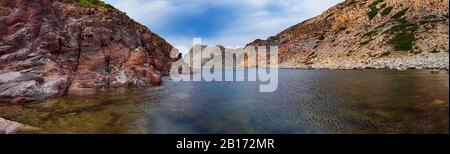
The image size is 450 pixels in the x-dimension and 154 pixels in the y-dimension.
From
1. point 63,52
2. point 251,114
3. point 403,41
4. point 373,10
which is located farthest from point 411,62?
point 63,52

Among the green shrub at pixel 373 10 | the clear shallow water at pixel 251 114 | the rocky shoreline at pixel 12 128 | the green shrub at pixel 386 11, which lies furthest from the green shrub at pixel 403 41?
the rocky shoreline at pixel 12 128

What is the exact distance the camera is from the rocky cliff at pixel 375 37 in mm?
81375

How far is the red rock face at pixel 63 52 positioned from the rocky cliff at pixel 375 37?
53.7m

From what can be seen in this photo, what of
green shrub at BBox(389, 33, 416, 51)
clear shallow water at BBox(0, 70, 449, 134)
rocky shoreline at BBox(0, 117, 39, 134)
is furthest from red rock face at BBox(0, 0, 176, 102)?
green shrub at BBox(389, 33, 416, 51)

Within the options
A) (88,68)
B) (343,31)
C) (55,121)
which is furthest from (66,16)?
(343,31)

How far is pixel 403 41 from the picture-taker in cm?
9275

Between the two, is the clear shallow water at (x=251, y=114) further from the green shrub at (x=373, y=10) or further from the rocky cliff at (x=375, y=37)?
the green shrub at (x=373, y=10)
